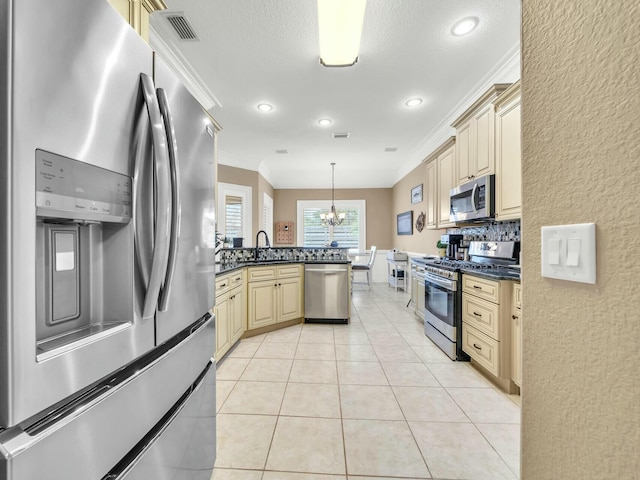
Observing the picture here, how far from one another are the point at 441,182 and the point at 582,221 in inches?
147

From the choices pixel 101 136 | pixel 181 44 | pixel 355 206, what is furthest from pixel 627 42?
pixel 355 206

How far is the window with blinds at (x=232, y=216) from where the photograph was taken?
18.7 feet

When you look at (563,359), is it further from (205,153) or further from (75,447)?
(205,153)

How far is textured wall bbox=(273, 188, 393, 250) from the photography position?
7.84m

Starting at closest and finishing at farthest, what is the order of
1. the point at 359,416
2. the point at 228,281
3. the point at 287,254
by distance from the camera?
the point at 359,416, the point at 228,281, the point at 287,254

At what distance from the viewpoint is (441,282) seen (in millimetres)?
2975

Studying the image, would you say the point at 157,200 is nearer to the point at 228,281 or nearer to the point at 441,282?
the point at 228,281

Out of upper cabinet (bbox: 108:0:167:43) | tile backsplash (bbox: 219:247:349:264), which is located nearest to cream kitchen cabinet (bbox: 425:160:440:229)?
tile backsplash (bbox: 219:247:349:264)

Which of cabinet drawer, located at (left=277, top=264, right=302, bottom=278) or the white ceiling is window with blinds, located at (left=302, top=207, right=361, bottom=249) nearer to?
the white ceiling

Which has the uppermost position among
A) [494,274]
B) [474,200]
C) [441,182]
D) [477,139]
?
[477,139]

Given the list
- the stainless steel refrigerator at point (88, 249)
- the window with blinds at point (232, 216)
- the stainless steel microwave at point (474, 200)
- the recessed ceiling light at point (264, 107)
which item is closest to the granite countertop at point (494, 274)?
the stainless steel microwave at point (474, 200)

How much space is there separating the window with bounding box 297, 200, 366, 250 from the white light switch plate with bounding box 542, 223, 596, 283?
732 centimetres

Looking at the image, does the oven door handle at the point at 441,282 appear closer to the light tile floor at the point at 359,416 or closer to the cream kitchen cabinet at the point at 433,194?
the light tile floor at the point at 359,416

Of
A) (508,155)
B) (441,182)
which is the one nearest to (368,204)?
(441,182)
